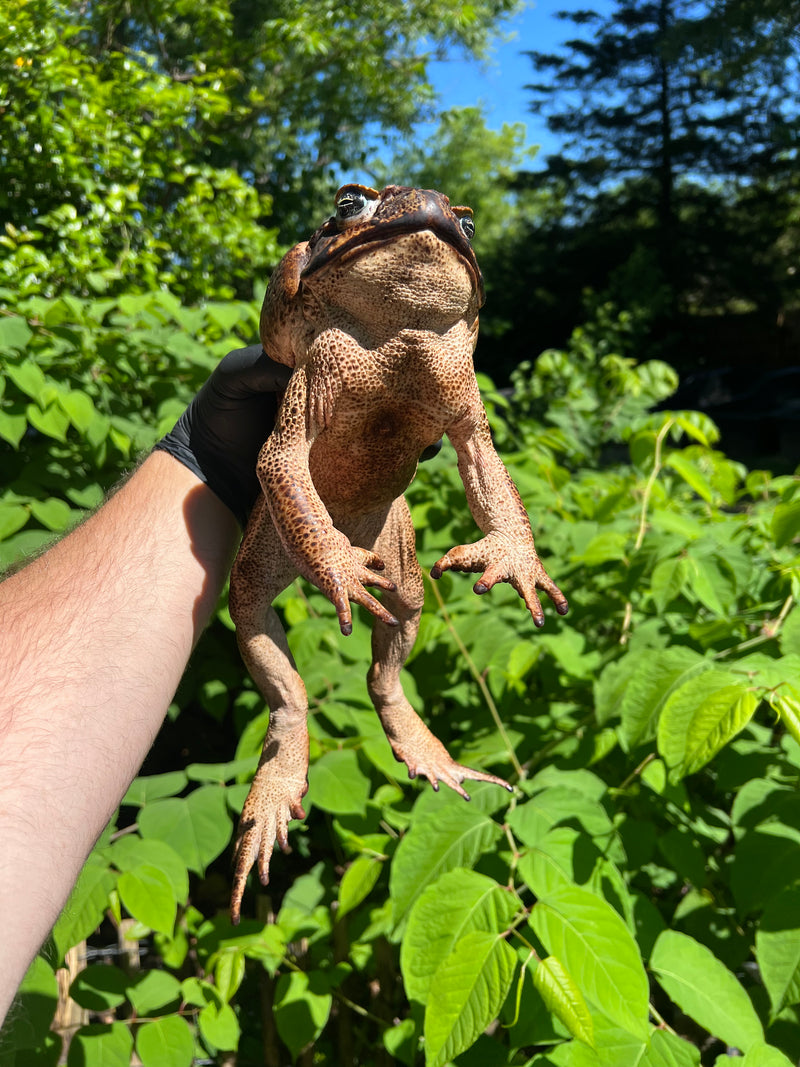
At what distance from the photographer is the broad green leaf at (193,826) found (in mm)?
1854

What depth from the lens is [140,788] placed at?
2.09 metres

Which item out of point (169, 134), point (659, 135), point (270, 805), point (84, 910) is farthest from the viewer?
point (659, 135)

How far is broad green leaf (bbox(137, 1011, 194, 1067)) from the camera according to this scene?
5.95 feet

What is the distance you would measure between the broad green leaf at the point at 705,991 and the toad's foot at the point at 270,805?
0.94 metres

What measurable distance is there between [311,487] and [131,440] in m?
Result: 2.03

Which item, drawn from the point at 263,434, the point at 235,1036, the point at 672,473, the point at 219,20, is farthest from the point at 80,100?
the point at 235,1036

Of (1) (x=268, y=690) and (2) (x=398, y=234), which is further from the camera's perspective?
(1) (x=268, y=690)

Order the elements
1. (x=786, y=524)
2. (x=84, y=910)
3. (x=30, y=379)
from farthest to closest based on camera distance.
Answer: (x=30, y=379) < (x=786, y=524) < (x=84, y=910)

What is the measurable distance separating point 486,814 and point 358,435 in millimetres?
Result: 1070

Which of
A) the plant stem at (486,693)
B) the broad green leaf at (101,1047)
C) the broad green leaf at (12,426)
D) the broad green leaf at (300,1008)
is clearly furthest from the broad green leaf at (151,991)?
the broad green leaf at (12,426)

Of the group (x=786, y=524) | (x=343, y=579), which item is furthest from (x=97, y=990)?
(x=786, y=524)

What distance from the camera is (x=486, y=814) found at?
1703 millimetres

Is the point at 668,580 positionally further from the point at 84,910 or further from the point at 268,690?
the point at 84,910

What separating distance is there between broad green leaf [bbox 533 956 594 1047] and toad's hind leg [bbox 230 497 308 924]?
0.54m
